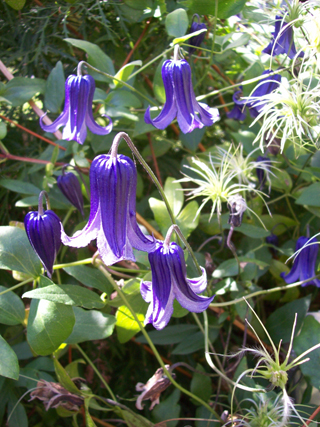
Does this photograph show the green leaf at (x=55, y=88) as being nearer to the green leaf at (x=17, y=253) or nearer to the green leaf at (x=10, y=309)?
the green leaf at (x=17, y=253)

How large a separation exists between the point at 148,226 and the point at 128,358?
1.38 feet

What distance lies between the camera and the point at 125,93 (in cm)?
99

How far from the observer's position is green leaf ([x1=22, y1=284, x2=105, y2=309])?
2.14 ft

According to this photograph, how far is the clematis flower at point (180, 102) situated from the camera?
811 mm

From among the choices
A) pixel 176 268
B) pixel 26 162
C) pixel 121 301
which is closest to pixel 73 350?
pixel 121 301

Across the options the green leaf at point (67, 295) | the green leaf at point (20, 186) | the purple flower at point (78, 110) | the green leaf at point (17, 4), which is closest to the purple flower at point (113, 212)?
the green leaf at point (67, 295)

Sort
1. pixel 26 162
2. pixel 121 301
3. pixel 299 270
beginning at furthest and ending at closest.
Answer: pixel 26 162
pixel 299 270
pixel 121 301

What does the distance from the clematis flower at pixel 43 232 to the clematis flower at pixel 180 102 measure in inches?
11.1

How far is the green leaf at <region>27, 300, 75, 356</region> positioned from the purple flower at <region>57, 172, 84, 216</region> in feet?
0.97

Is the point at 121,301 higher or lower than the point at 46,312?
lower

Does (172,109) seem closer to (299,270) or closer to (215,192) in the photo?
(215,192)

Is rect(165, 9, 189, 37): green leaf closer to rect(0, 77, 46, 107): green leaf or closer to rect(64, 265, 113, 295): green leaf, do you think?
rect(0, 77, 46, 107): green leaf

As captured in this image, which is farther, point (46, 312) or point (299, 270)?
point (299, 270)

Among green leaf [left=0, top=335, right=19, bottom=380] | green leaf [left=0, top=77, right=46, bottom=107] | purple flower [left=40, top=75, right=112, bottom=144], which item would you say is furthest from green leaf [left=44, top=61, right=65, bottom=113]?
green leaf [left=0, top=335, right=19, bottom=380]
